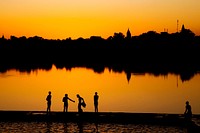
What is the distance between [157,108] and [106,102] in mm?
8820

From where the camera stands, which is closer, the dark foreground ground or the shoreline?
the dark foreground ground

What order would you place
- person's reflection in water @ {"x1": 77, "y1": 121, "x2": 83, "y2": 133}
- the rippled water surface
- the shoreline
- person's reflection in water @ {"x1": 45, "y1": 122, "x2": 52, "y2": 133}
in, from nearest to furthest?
1. the rippled water surface
2. person's reflection in water @ {"x1": 45, "y1": 122, "x2": 52, "y2": 133}
3. person's reflection in water @ {"x1": 77, "y1": 121, "x2": 83, "y2": 133}
4. the shoreline

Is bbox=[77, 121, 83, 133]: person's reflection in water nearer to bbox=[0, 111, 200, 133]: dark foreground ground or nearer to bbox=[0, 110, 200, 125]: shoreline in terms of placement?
bbox=[0, 111, 200, 133]: dark foreground ground

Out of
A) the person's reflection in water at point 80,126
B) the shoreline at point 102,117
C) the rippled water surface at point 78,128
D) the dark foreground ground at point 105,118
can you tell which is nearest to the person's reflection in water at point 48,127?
the rippled water surface at point 78,128

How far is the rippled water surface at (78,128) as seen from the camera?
96.3 feet

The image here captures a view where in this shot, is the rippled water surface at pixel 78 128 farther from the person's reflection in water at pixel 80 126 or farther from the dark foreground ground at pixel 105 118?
the dark foreground ground at pixel 105 118

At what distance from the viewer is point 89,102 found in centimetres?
5819

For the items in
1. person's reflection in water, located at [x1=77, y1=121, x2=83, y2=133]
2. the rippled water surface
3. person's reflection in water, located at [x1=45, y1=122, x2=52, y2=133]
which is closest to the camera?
the rippled water surface

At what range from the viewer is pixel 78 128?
30.6m

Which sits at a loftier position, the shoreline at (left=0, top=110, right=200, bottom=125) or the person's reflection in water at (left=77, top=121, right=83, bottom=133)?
the shoreline at (left=0, top=110, right=200, bottom=125)

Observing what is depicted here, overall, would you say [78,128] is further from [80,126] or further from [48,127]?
[48,127]

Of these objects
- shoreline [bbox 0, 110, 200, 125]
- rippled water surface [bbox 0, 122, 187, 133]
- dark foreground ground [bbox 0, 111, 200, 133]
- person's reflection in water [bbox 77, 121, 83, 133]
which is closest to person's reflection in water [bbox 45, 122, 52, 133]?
rippled water surface [bbox 0, 122, 187, 133]

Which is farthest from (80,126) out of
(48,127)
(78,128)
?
(48,127)

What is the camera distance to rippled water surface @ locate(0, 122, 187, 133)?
29344 mm
